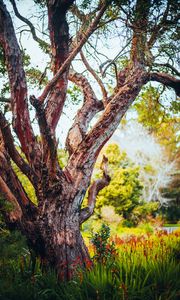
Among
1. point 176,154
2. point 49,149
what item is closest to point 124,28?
point 49,149

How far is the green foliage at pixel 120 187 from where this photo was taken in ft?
65.6

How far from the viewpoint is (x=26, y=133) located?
4668 millimetres

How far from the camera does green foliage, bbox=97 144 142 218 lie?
20000 mm

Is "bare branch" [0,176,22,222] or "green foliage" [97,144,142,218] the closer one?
"bare branch" [0,176,22,222]

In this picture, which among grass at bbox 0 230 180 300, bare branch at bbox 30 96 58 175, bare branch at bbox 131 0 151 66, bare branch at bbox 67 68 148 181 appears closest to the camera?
grass at bbox 0 230 180 300

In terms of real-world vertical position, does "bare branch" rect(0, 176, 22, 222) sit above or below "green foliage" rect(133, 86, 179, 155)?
below

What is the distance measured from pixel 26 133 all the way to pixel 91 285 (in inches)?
102

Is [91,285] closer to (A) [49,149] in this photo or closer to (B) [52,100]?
(A) [49,149]

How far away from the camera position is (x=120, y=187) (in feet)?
66.5

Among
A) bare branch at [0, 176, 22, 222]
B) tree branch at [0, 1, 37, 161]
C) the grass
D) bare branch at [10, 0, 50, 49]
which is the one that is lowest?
the grass

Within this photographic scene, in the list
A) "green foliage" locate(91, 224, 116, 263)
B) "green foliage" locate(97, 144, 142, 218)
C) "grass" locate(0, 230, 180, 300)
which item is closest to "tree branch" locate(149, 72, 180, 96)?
"green foliage" locate(91, 224, 116, 263)

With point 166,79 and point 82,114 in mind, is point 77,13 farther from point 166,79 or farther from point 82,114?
point 166,79

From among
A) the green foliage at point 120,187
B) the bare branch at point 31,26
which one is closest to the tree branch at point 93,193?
the bare branch at point 31,26

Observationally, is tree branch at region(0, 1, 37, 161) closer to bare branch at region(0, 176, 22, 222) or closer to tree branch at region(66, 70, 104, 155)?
bare branch at region(0, 176, 22, 222)
